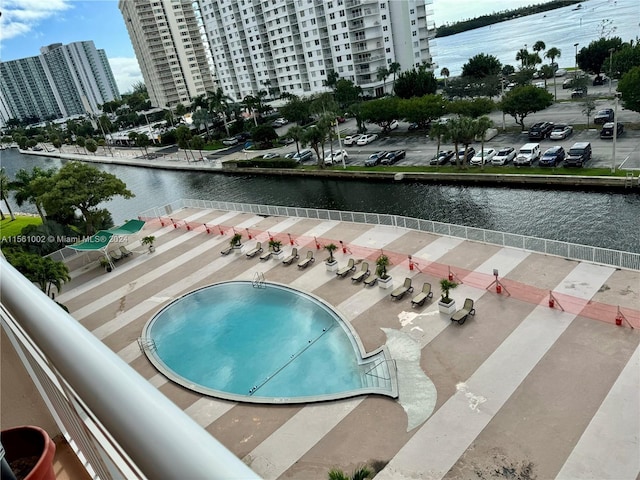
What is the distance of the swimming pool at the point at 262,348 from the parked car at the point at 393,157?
915 inches

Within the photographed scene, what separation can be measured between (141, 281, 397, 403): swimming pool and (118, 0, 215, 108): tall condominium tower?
4560 inches

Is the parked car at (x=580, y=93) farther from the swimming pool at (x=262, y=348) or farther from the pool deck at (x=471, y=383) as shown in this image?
the swimming pool at (x=262, y=348)

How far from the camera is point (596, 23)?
141750 mm

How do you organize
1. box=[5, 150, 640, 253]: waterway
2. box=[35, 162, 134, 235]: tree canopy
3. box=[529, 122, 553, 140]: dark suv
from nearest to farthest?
1. box=[5, 150, 640, 253]: waterway
2. box=[35, 162, 134, 235]: tree canopy
3. box=[529, 122, 553, 140]: dark suv

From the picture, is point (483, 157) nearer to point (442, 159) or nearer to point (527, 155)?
point (527, 155)

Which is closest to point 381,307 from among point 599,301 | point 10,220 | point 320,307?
point 320,307

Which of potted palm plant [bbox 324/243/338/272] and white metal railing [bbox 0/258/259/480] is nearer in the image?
white metal railing [bbox 0/258/259/480]

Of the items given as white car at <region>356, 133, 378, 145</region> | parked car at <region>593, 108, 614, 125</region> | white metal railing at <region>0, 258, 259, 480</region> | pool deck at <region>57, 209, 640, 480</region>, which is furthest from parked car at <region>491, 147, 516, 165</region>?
white metal railing at <region>0, 258, 259, 480</region>

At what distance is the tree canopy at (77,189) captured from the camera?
31.2 m

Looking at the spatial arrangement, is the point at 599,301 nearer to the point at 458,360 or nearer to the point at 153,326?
the point at 458,360

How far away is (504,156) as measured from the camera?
118 ft

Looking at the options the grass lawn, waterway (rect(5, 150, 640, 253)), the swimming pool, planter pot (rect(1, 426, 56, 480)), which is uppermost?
planter pot (rect(1, 426, 56, 480))

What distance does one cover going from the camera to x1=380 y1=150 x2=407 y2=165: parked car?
42.3 m

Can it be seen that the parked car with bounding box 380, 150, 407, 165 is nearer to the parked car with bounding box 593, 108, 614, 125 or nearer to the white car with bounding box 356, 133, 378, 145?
the white car with bounding box 356, 133, 378, 145
